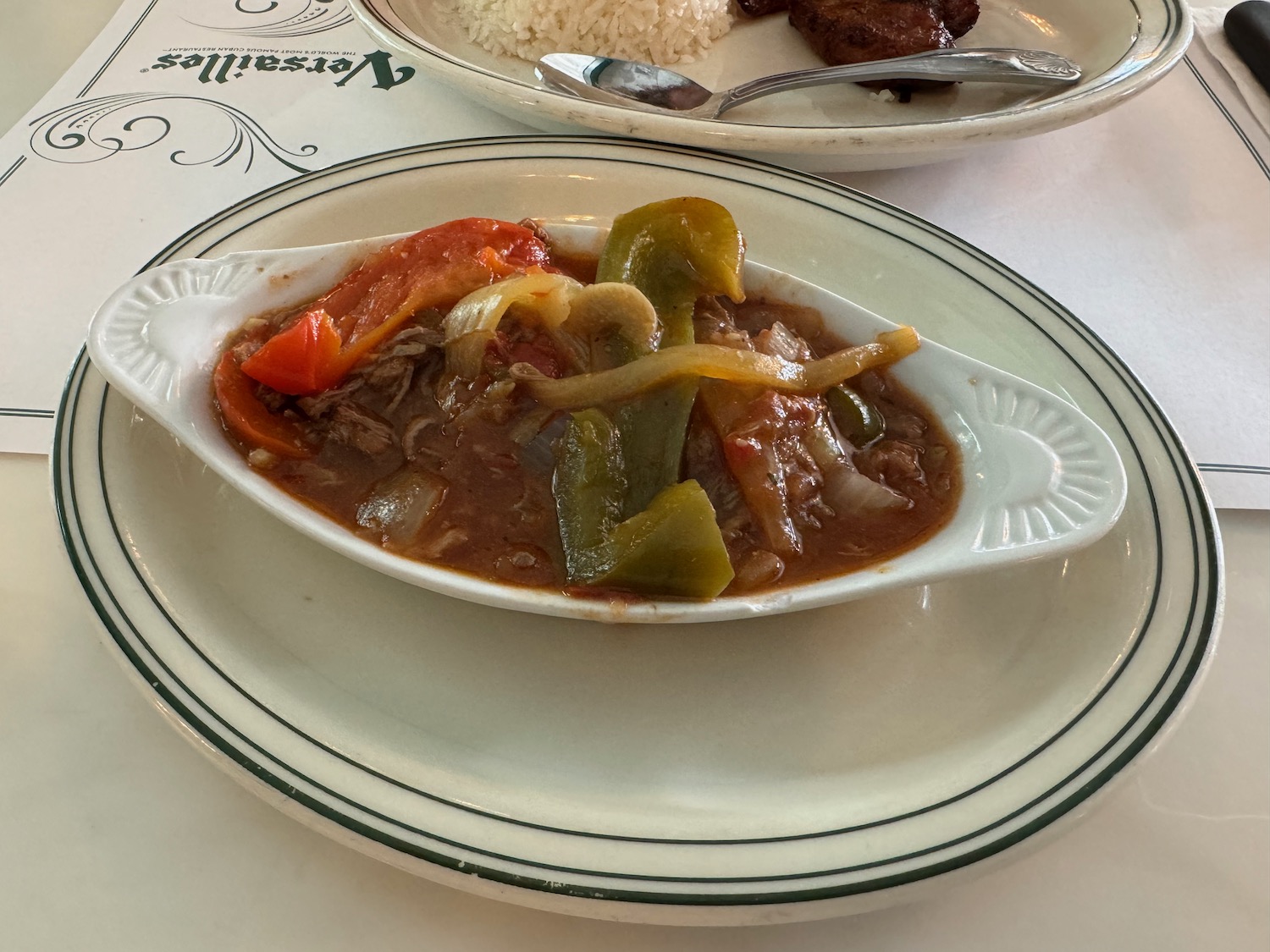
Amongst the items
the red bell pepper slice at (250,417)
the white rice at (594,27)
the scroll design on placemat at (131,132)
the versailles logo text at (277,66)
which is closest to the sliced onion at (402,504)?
the red bell pepper slice at (250,417)

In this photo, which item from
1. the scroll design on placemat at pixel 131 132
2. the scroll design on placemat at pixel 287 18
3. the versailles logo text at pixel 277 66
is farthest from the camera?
the scroll design on placemat at pixel 287 18

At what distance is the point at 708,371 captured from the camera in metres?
A: 1.16

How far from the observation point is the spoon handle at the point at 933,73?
2.10m

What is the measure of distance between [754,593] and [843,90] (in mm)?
1698

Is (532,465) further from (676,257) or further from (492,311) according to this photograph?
(676,257)

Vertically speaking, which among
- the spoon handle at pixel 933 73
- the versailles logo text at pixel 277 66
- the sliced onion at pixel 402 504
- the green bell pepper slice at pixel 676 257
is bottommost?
the sliced onion at pixel 402 504

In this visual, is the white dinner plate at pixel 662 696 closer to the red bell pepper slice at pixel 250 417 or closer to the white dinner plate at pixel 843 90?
the red bell pepper slice at pixel 250 417

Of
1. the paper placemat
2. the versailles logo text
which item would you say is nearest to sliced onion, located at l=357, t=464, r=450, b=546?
the paper placemat

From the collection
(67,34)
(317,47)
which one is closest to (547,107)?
(317,47)

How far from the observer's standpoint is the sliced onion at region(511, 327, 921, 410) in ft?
3.83

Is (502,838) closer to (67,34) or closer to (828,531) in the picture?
(828,531)

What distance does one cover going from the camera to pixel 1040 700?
1.02 m

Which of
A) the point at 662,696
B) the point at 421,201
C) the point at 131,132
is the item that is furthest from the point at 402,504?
the point at 131,132

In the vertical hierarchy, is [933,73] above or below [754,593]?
above
